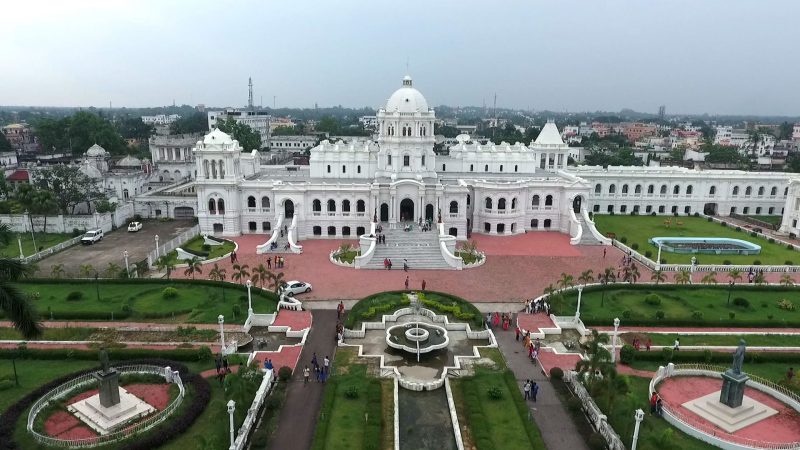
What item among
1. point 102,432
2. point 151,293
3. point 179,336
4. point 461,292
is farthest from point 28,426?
point 461,292

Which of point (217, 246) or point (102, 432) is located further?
point (217, 246)

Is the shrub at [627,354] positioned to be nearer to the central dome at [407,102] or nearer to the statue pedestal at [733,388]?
the statue pedestal at [733,388]

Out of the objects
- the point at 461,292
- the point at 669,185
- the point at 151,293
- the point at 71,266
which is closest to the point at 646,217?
the point at 669,185

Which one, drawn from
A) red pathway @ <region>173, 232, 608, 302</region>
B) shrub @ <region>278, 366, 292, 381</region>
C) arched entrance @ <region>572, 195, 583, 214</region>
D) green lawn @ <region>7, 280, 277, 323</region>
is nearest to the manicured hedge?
shrub @ <region>278, 366, 292, 381</region>

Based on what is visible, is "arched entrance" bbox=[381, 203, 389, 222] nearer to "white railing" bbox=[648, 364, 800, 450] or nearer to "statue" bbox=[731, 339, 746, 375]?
"white railing" bbox=[648, 364, 800, 450]

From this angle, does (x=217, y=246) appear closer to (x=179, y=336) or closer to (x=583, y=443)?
(x=179, y=336)

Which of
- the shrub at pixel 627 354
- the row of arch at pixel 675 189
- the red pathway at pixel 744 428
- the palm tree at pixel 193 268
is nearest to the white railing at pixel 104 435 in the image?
the palm tree at pixel 193 268

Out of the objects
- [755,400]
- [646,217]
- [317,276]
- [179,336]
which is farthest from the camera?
[646,217]

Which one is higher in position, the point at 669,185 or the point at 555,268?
the point at 669,185

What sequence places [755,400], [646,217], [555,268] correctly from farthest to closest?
[646,217] < [555,268] < [755,400]

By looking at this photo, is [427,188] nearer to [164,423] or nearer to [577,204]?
[577,204]
